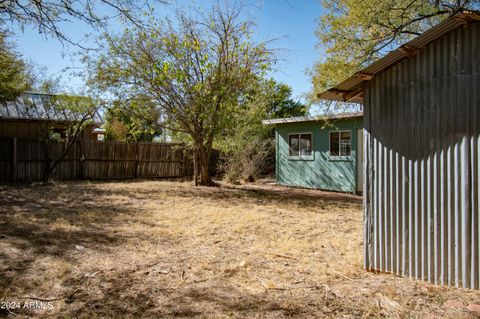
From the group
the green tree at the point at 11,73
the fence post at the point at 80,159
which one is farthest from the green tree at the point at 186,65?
the fence post at the point at 80,159

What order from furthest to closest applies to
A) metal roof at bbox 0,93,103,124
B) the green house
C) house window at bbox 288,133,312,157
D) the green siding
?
metal roof at bbox 0,93,103,124
house window at bbox 288,133,312,157
the green siding
the green house

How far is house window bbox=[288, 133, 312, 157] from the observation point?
13297 mm

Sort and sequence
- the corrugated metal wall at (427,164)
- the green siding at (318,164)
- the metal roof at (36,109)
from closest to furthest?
the corrugated metal wall at (427,164), the green siding at (318,164), the metal roof at (36,109)

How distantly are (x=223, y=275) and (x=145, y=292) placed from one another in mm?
889

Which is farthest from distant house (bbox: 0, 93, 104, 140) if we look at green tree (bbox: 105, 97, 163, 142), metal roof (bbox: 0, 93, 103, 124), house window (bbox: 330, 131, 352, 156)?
house window (bbox: 330, 131, 352, 156)

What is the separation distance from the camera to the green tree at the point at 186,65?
34.7 ft

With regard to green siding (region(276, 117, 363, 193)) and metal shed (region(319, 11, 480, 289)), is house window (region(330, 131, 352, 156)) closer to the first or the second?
green siding (region(276, 117, 363, 193))

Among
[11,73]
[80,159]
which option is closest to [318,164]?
[80,159]

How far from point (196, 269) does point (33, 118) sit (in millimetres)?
14141

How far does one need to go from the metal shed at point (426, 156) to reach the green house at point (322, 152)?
24.3 ft

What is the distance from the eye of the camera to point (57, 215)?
6.73 meters

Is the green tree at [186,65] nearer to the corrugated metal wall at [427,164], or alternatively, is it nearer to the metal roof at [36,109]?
the metal roof at [36,109]

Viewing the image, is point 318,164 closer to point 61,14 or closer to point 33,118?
point 61,14

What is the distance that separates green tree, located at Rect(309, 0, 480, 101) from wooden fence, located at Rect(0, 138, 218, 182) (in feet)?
26.9
